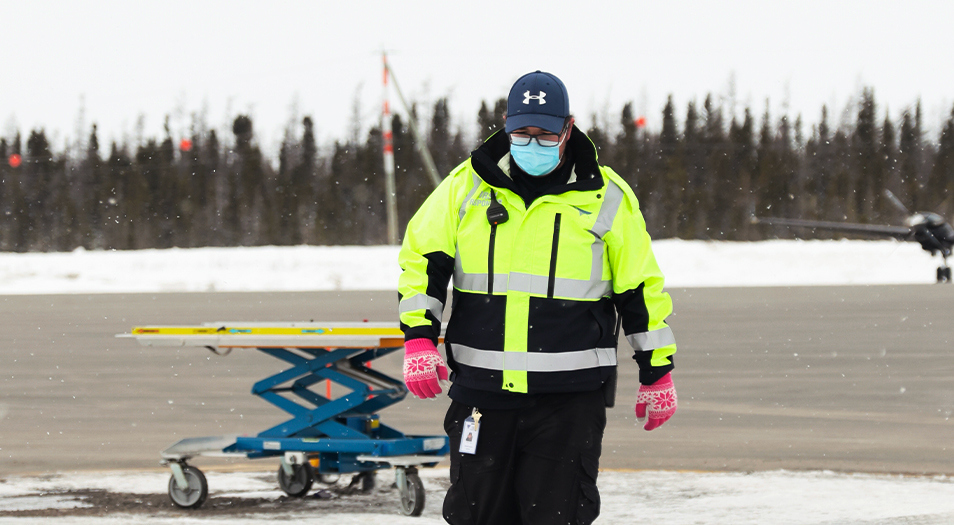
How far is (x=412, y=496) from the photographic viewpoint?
5148 mm

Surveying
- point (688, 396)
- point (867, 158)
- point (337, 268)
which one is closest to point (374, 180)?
point (867, 158)

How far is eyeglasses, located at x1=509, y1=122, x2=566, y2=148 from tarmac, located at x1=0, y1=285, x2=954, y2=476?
3.77 m

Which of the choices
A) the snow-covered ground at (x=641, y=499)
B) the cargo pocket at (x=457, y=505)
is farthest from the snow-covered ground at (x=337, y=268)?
the cargo pocket at (x=457, y=505)

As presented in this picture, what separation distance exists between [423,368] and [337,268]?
83.9 feet

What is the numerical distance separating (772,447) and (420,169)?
70881 millimetres

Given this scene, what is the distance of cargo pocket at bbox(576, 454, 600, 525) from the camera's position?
3111 mm

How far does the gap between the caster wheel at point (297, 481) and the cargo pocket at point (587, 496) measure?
2.65 meters

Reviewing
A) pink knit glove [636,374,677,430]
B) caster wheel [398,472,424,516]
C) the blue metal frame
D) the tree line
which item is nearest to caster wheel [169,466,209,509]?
the blue metal frame

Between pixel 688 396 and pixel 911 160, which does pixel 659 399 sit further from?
pixel 911 160

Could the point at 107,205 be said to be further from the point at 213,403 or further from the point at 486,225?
the point at 486,225

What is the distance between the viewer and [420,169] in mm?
77250

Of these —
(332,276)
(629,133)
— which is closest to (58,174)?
(629,133)

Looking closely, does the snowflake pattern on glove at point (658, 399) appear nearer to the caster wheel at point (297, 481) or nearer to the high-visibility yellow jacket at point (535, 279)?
the high-visibility yellow jacket at point (535, 279)

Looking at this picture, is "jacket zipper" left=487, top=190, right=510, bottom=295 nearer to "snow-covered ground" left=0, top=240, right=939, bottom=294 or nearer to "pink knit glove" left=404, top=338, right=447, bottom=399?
"pink knit glove" left=404, top=338, right=447, bottom=399
